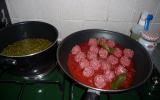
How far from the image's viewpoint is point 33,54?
75 centimetres

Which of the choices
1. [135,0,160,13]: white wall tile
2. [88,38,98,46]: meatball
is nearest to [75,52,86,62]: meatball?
[88,38,98,46]: meatball

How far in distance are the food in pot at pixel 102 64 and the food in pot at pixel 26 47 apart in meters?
0.18

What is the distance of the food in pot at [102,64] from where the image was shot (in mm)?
816

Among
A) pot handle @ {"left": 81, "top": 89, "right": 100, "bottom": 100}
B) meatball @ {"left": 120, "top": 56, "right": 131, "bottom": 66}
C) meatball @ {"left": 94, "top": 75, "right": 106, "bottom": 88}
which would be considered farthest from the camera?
meatball @ {"left": 120, "top": 56, "right": 131, "bottom": 66}

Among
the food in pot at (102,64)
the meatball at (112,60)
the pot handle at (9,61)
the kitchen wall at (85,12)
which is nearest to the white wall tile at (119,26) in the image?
the kitchen wall at (85,12)

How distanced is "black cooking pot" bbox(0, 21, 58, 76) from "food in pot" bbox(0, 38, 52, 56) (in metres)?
0.03

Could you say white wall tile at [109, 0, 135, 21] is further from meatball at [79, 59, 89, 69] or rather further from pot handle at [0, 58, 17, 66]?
pot handle at [0, 58, 17, 66]

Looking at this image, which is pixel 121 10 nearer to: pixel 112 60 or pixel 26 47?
pixel 112 60

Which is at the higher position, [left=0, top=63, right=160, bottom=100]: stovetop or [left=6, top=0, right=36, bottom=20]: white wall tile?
[left=6, top=0, right=36, bottom=20]: white wall tile

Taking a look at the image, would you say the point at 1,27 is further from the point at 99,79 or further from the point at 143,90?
the point at 143,90

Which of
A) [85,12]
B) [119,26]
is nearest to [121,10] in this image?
[119,26]

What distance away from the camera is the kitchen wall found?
0.98 m

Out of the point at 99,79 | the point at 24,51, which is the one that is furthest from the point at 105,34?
the point at 24,51

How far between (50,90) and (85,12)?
1.66 ft
